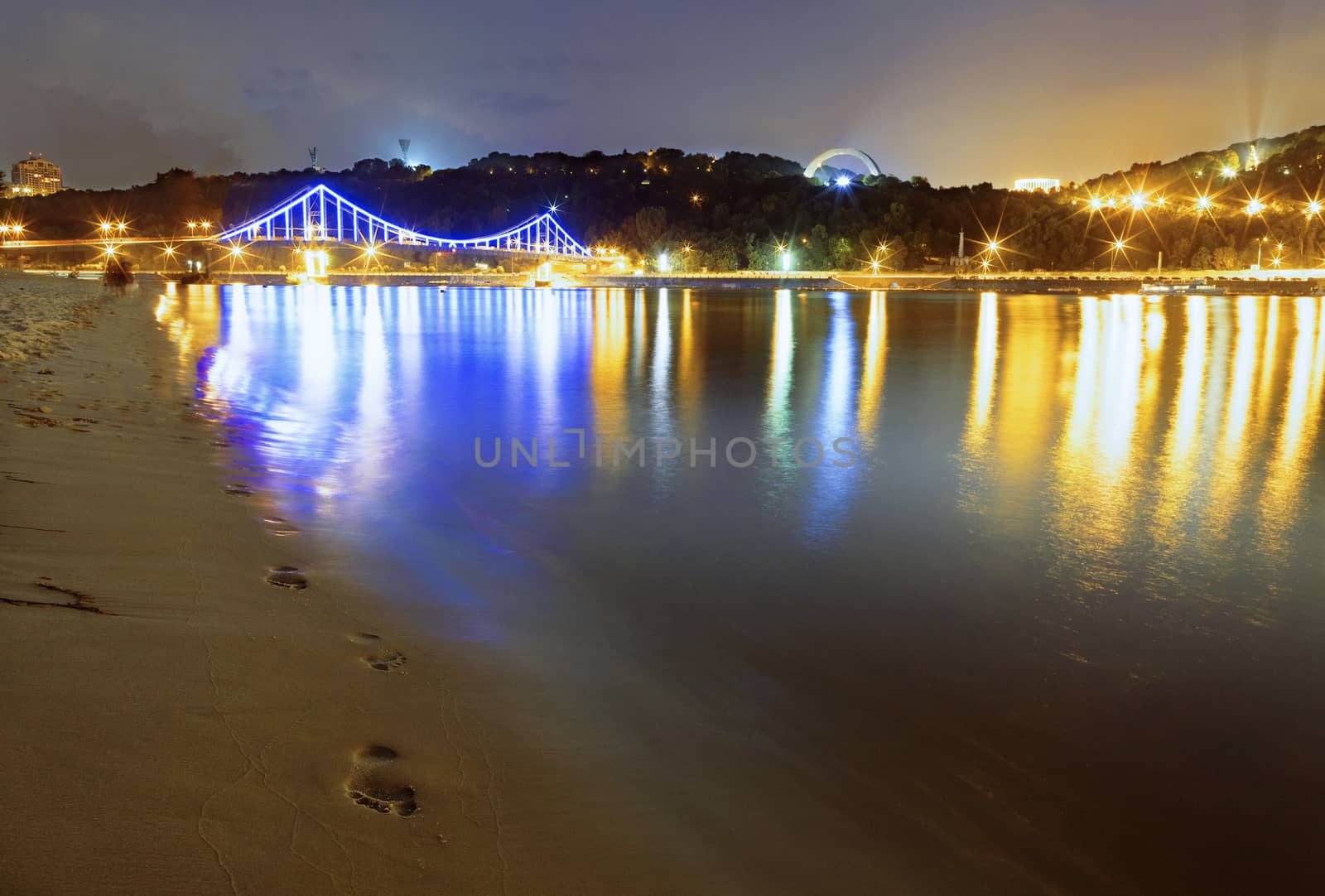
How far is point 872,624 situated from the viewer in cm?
448

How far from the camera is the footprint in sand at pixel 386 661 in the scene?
11.2ft

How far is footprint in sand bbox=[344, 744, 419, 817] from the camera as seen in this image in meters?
2.43

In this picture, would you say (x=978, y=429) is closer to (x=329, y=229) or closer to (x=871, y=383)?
(x=871, y=383)

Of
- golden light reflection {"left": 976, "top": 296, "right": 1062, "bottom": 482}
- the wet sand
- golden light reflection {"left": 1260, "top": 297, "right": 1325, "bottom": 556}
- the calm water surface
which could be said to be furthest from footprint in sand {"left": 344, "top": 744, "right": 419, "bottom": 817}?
golden light reflection {"left": 976, "top": 296, "right": 1062, "bottom": 482}

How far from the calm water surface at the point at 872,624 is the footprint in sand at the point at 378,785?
32cm

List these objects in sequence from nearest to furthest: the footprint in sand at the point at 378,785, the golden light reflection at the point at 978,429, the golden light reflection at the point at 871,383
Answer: the footprint in sand at the point at 378,785 → the golden light reflection at the point at 978,429 → the golden light reflection at the point at 871,383

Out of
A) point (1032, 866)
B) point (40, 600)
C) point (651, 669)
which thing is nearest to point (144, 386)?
point (40, 600)

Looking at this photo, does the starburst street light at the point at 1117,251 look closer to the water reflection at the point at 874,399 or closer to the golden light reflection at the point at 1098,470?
the water reflection at the point at 874,399

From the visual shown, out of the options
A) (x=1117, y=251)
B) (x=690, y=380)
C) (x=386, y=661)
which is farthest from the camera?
(x=1117, y=251)

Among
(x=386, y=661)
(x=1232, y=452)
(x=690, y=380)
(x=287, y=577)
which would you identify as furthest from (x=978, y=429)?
(x=386, y=661)

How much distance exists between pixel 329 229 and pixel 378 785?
8800 centimetres

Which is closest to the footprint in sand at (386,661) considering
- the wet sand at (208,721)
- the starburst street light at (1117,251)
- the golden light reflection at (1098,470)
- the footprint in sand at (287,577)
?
the wet sand at (208,721)

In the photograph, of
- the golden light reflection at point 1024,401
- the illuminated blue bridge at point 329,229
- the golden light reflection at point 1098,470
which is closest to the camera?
the golden light reflection at point 1098,470

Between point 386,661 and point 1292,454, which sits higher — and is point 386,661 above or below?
above
